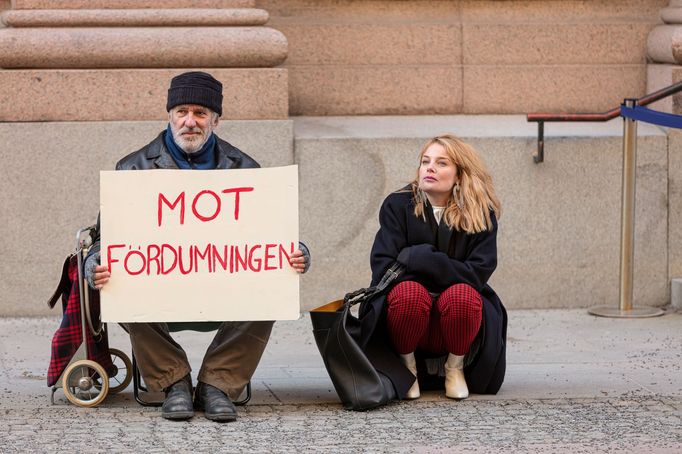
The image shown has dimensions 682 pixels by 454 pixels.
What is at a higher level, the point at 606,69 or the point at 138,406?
the point at 606,69

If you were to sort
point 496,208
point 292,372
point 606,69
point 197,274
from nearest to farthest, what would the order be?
point 197,274
point 496,208
point 292,372
point 606,69

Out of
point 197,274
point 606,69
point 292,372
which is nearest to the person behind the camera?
point 197,274

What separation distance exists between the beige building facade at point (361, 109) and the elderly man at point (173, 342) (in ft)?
7.02

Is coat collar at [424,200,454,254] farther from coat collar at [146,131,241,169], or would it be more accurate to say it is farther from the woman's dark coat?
coat collar at [146,131,241,169]

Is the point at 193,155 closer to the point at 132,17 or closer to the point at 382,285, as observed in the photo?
the point at 382,285

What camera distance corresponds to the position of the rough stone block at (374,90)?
848cm

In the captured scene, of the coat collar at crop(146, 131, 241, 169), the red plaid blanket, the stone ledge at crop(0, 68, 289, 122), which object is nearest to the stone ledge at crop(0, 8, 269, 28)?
the stone ledge at crop(0, 68, 289, 122)

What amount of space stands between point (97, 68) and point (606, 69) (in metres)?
3.21

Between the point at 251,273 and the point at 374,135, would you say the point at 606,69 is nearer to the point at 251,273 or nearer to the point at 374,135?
the point at 374,135

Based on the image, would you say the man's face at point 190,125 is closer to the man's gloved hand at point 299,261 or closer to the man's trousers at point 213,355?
the man's gloved hand at point 299,261

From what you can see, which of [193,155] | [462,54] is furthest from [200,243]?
[462,54]

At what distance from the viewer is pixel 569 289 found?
26.8ft

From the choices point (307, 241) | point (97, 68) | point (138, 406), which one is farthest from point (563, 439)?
point (97, 68)

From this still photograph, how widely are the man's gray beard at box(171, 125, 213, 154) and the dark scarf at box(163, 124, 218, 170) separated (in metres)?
0.03
